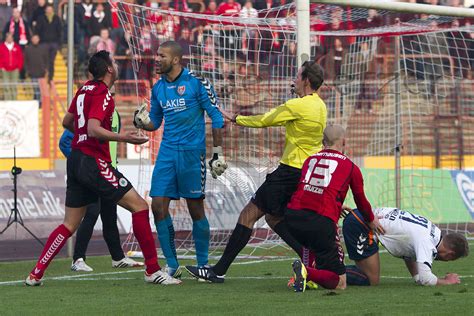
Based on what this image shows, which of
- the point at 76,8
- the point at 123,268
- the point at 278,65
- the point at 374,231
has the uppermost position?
the point at 76,8

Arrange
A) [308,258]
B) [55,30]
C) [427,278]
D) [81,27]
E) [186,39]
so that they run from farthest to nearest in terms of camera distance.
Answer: [55,30], [81,27], [186,39], [308,258], [427,278]

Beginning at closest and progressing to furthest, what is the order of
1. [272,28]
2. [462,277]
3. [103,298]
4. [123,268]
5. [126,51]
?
[103,298] → [462,277] → [123,268] → [272,28] → [126,51]

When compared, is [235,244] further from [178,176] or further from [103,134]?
[103,134]

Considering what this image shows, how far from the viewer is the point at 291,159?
9414 millimetres

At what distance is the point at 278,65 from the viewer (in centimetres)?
1404

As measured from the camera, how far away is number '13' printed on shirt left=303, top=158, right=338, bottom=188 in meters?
8.57

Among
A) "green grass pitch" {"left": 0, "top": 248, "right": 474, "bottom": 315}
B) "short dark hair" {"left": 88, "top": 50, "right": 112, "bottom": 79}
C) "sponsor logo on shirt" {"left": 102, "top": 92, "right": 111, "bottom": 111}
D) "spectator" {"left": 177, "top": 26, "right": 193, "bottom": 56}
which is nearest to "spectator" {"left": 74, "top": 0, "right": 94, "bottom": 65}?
"spectator" {"left": 177, "top": 26, "right": 193, "bottom": 56}

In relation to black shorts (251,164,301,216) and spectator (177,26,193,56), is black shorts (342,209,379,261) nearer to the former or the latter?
black shorts (251,164,301,216)

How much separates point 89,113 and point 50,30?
13.9 meters

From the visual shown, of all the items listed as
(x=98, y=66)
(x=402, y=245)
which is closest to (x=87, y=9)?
(x=98, y=66)

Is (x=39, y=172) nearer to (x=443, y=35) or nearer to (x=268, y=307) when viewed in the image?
(x=443, y=35)

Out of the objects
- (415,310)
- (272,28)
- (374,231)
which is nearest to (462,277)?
(374,231)

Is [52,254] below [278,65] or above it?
below

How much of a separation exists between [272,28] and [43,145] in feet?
23.4
